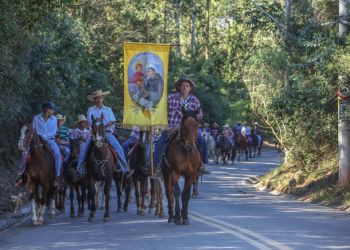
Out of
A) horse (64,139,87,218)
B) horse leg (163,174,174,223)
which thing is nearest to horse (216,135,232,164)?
horse (64,139,87,218)

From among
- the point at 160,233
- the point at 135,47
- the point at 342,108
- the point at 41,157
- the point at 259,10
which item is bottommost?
the point at 160,233

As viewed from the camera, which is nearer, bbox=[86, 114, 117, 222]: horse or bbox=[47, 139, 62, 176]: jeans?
bbox=[86, 114, 117, 222]: horse

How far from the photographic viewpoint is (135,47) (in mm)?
18641

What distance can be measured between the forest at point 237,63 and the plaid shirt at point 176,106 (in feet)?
9.73

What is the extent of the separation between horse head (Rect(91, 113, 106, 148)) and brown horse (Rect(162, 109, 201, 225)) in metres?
1.69

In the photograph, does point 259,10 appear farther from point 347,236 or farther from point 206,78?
point 206,78

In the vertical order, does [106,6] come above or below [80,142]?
above

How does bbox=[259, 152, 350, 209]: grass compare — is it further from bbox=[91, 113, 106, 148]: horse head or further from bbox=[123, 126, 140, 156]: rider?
bbox=[91, 113, 106, 148]: horse head

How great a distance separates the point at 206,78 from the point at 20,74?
36.0m

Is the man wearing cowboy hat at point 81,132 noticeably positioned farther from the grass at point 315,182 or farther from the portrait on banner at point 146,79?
the grass at point 315,182

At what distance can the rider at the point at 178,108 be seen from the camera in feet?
53.0

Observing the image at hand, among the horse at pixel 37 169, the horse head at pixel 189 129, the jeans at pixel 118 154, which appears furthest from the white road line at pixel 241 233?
the horse at pixel 37 169

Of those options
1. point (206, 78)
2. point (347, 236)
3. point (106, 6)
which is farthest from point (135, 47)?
point (206, 78)

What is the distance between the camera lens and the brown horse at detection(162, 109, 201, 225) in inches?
599
